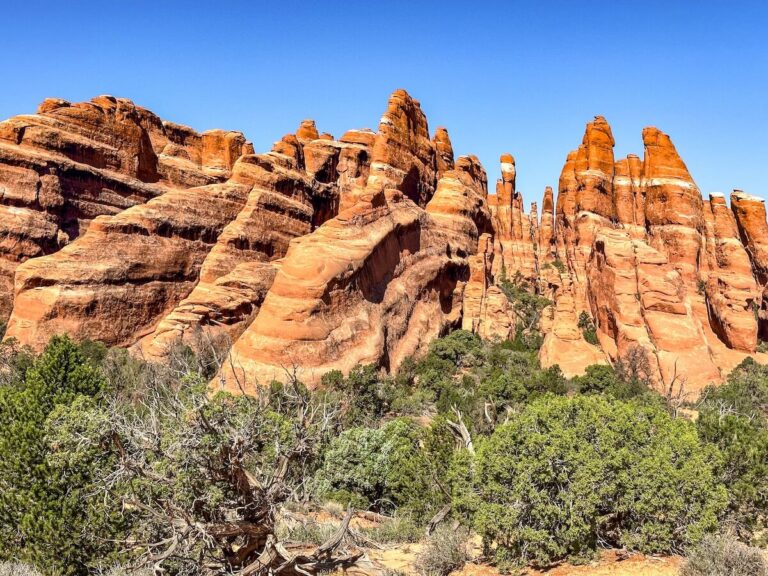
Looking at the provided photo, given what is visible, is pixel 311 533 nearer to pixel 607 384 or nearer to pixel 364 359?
pixel 364 359

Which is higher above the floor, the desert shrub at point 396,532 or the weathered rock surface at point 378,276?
the weathered rock surface at point 378,276

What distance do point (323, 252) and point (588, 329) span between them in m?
29.0

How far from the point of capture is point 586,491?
1484 centimetres

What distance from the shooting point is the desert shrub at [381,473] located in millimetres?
21391

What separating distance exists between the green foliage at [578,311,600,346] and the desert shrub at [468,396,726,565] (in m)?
39.6

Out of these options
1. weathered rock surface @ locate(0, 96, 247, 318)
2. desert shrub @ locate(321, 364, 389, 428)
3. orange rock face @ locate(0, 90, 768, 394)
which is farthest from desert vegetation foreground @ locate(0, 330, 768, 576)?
weathered rock surface @ locate(0, 96, 247, 318)

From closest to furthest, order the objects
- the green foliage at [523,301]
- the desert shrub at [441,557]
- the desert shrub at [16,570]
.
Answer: the desert shrub at [16,570], the desert shrub at [441,557], the green foliage at [523,301]

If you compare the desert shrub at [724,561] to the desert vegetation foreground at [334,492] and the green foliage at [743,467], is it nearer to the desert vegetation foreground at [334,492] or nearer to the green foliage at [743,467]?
the desert vegetation foreground at [334,492]

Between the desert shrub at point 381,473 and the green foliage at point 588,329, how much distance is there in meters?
34.5

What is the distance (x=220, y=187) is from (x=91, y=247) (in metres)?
11.8

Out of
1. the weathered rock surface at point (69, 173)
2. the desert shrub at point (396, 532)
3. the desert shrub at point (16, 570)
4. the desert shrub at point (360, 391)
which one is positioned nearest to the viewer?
the desert shrub at point (16, 570)

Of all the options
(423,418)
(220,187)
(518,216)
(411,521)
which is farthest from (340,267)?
(518,216)

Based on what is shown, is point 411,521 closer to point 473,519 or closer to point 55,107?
point 473,519

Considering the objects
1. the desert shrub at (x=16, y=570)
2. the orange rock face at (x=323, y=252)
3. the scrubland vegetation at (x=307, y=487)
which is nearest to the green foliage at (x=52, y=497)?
the scrubland vegetation at (x=307, y=487)
